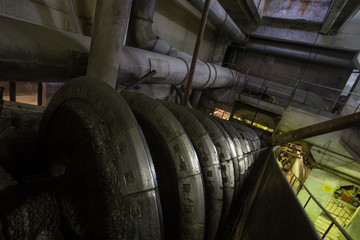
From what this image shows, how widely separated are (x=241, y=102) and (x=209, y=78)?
2657 mm

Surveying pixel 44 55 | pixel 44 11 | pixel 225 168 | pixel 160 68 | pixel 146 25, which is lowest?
pixel 225 168

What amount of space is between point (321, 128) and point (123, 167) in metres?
1.90

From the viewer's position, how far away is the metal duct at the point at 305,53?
7309mm

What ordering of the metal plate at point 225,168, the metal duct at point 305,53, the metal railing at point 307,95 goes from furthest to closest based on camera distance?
1. the metal railing at point 307,95
2. the metal duct at point 305,53
3. the metal plate at point 225,168

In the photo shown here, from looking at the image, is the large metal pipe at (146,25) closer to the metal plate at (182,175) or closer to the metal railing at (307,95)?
the metal plate at (182,175)

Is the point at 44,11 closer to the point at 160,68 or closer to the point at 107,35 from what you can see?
the point at 107,35

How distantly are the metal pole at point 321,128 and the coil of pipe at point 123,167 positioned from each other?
1086 millimetres

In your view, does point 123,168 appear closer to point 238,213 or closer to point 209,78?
point 238,213

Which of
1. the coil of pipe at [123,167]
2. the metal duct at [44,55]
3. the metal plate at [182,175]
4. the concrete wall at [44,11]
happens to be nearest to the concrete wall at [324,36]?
the metal duct at [44,55]

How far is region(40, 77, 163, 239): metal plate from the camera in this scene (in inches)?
29.9

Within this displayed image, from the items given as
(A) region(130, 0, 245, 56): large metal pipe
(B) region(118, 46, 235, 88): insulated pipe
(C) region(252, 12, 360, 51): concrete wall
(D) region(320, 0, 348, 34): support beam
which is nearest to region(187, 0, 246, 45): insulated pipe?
(A) region(130, 0, 245, 56): large metal pipe

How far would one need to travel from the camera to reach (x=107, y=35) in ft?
6.90

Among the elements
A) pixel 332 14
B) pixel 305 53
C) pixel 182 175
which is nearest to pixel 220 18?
pixel 332 14

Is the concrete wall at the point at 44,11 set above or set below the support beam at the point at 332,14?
below
